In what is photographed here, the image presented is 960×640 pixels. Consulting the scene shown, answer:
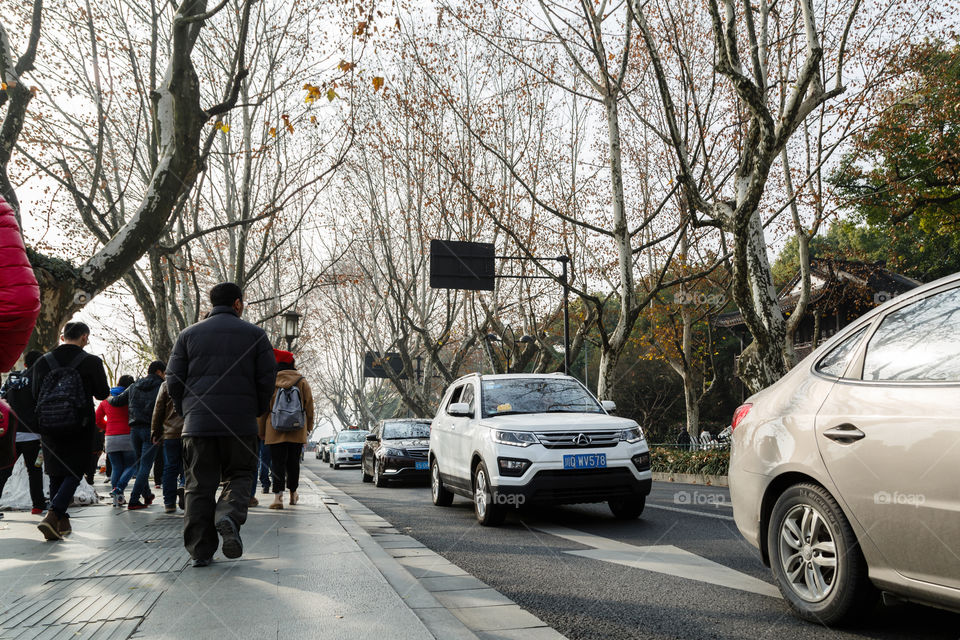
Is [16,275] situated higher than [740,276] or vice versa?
[740,276]

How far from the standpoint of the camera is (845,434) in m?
3.50

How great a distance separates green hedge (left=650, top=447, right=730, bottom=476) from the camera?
51.4 ft

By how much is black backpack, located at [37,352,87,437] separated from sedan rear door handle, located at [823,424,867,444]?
589cm

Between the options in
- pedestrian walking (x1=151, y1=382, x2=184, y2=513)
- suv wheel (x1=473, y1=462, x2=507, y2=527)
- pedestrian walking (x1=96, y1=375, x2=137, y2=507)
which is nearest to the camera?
suv wheel (x1=473, y1=462, x2=507, y2=527)

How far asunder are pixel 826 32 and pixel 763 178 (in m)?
6.55

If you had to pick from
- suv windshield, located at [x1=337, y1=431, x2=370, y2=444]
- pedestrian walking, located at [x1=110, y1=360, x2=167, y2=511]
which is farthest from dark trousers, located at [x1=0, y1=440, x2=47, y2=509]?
suv windshield, located at [x1=337, y1=431, x2=370, y2=444]

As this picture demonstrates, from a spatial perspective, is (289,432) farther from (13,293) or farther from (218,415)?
(13,293)

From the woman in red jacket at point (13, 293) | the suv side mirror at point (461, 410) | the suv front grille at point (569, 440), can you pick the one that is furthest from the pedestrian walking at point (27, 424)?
the woman in red jacket at point (13, 293)

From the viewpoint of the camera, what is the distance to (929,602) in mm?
3129

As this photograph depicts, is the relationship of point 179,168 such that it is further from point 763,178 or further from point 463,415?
point 763,178

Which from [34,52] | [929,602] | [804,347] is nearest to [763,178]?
[929,602]

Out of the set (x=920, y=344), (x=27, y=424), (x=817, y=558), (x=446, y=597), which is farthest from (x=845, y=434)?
(x=27, y=424)

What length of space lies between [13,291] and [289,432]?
7.22m

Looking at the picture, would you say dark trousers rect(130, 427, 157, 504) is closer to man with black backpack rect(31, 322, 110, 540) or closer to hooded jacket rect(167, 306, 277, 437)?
man with black backpack rect(31, 322, 110, 540)
